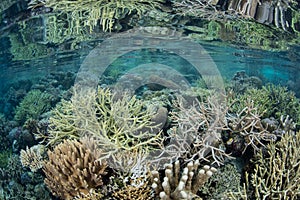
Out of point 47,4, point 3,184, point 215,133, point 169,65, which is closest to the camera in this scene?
point 215,133

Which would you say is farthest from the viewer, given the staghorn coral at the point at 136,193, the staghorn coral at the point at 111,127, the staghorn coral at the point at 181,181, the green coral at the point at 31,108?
the green coral at the point at 31,108

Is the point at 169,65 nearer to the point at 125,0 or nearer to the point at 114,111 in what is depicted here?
the point at 125,0

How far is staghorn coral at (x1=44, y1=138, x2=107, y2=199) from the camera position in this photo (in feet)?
14.5

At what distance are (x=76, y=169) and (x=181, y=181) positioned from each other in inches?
63.1

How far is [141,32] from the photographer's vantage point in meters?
12.1

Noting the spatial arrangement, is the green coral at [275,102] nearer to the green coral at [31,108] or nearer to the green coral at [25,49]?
the green coral at [31,108]

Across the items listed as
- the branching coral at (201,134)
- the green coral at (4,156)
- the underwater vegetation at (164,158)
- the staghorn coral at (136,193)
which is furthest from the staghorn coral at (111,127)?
the green coral at (4,156)

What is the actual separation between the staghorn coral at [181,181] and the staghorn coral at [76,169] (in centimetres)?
92

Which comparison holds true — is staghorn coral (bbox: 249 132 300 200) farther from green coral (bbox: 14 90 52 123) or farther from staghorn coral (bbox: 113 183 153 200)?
green coral (bbox: 14 90 52 123)

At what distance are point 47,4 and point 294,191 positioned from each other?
7.44 metres

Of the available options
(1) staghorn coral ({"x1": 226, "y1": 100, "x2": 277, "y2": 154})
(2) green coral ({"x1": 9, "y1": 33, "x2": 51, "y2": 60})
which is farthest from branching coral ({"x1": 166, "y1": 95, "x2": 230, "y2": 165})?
(2) green coral ({"x1": 9, "y1": 33, "x2": 51, "y2": 60})

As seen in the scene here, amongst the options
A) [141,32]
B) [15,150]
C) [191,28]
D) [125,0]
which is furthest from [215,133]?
[141,32]

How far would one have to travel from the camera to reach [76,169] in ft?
14.3

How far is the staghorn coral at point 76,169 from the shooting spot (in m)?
4.42
